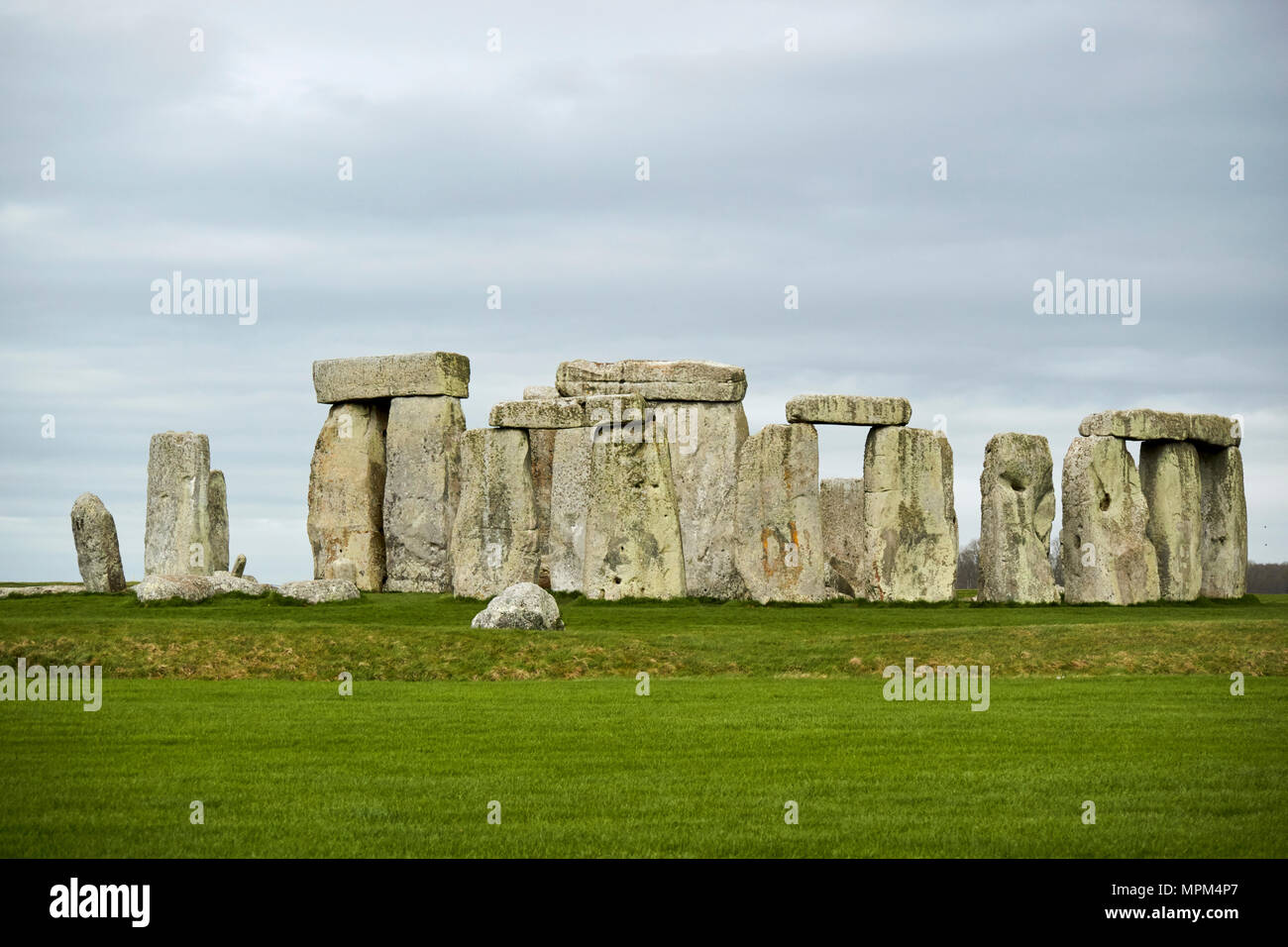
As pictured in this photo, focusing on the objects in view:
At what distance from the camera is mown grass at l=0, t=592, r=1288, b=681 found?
19516 mm

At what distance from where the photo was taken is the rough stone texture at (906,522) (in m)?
30.0

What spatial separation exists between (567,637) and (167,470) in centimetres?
1500

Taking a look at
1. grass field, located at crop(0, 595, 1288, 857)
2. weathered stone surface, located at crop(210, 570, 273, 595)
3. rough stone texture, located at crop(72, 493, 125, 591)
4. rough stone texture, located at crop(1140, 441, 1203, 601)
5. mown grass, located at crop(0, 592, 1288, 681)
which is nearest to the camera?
grass field, located at crop(0, 595, 1288, 857)

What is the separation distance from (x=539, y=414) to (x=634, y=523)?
3327 mm

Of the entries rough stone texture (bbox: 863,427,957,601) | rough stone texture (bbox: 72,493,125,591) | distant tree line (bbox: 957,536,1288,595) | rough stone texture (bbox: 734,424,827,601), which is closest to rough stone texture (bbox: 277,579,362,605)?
rough stone texture (bbox: 72,493,125,591)

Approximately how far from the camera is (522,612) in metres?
22.3

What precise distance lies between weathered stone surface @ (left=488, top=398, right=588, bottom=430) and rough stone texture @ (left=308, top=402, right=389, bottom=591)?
6605 millimetres

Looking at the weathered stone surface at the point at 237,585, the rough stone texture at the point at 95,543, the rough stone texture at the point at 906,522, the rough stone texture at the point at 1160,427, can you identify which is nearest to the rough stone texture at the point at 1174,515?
the rough stone texture at the point at 1160,427

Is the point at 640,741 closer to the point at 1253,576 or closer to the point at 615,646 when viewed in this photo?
the point at 615,646

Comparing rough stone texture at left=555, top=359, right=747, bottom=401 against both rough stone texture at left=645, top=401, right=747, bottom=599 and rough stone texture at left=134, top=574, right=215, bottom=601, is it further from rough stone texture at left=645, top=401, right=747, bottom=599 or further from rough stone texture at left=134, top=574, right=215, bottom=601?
rough stone texture at left=134, top=574, right=215, bottom=601

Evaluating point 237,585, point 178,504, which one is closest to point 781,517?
point 237,585

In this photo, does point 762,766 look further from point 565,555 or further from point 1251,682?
point 565,555
